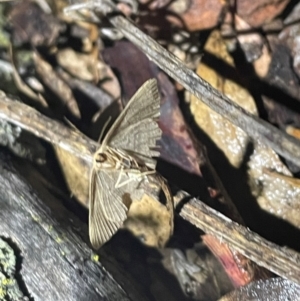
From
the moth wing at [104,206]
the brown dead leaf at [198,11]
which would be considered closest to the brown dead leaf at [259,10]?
the brown dead leaf at [198,11]

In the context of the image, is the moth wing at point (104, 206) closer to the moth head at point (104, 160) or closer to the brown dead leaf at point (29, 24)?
the moth head at point (104, 160)

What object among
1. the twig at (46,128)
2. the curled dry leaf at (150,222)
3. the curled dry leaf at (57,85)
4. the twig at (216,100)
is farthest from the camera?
the curled dry leaf at (57,85)

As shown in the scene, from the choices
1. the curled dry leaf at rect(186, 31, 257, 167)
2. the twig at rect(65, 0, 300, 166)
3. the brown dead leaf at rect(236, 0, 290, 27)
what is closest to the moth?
the twig at rect(65, 0, 300, 166)

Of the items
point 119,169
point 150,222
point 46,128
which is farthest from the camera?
point 150,222

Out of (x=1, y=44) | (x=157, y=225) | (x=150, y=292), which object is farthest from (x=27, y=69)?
(x=150, y=292)

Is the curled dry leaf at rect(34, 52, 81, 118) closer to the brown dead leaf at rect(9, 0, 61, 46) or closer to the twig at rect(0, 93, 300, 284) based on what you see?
the brown dead leaf at rect(9, 0, 61, 46)

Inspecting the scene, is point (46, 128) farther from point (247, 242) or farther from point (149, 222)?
point (247, 242)

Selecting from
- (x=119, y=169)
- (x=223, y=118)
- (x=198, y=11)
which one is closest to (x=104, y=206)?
(x=119, y=169)
